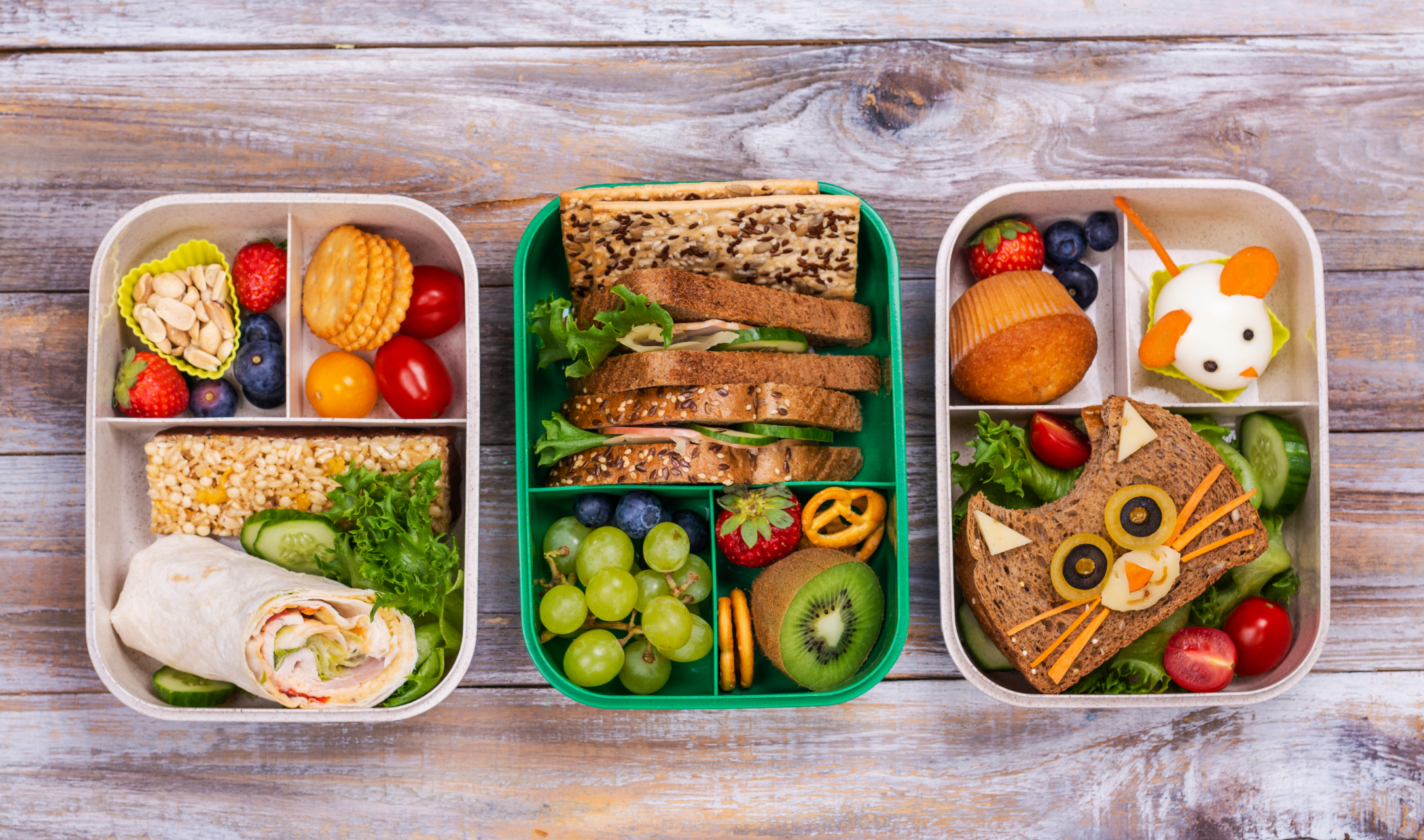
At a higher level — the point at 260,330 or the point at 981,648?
the point at 260,330

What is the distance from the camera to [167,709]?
144 centimetres

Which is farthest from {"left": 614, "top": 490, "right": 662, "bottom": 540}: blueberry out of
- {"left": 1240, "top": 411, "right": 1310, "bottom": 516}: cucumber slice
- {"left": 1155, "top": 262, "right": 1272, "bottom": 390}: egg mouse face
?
{"left": 1240, "top": 411, "right": 1310, "bottom": 516}: cucumber slice

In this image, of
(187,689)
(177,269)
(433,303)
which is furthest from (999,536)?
(177,269)

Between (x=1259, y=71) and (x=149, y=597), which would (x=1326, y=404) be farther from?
(x=149, y=597)

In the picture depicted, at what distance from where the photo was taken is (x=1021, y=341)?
1.49 meters

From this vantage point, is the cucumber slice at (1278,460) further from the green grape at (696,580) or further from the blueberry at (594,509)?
the blueberry at (594,509)

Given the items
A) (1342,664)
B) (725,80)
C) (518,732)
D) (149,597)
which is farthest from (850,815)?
(725,80)

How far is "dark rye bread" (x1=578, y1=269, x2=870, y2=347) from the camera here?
142cm

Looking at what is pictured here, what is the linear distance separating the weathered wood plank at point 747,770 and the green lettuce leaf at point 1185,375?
636mm

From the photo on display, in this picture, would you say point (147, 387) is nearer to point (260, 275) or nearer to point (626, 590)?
point (260, 275)

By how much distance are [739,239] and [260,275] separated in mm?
883

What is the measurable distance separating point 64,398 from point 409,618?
2.96 feet

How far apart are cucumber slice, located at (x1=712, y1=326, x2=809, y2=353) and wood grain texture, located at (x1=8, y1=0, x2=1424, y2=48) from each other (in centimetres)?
66

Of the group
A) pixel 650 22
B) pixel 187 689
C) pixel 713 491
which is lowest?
pixel 187 689
